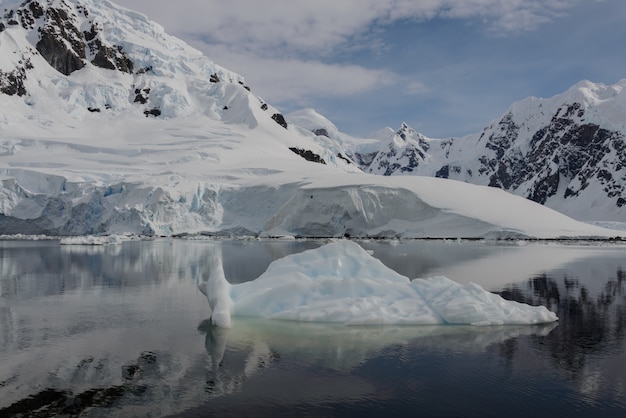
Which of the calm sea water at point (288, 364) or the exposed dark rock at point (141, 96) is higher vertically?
the exposed dark rock at point (141, 96)

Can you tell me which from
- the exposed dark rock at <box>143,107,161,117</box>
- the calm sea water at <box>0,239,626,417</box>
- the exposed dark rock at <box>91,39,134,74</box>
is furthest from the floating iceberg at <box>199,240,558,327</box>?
the exposed dark rock at <box>91,39,134,74</box>

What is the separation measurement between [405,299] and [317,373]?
578cm

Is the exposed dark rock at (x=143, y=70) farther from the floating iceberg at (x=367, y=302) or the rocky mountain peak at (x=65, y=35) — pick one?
the floating iceberg at (x=367, y=302)

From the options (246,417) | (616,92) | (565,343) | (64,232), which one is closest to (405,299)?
(565,343)

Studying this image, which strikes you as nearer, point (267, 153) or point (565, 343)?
point (565, 343)

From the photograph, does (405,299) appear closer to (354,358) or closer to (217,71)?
(354,358)

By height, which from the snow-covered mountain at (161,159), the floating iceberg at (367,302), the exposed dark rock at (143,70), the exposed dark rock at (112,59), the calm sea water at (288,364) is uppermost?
the exposed dark rock at (112,59)

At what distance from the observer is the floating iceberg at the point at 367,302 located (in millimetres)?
13266

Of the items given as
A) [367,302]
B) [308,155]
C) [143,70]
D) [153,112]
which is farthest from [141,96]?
[367,302]

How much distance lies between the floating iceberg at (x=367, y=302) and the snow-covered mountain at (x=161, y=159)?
45434 mm

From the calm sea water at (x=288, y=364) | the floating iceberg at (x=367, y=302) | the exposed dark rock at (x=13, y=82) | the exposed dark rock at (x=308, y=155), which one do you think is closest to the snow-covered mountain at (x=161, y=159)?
the exposed dark rock at (x=13, y=82)

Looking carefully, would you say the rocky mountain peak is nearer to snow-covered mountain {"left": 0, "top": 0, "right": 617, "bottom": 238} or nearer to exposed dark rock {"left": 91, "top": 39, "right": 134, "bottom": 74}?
exposed dark rock {"left": 91, "top": 39, "right": 134, "bottom": 74}

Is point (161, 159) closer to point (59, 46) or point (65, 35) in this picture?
point (59, 46)

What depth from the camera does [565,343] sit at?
11.5m
